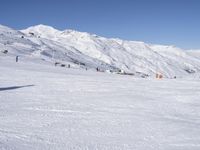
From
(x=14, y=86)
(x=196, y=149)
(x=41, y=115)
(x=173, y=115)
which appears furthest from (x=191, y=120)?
(x=14, y=86)

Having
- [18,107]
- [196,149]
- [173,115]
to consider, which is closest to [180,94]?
[173,115]

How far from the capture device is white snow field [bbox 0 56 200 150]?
30.4ft

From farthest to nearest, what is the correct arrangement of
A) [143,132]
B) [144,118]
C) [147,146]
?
[144,118]
[143,132]
[147,146]

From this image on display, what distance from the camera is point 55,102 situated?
51.0ft

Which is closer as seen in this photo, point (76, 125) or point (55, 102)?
point (76, 125)

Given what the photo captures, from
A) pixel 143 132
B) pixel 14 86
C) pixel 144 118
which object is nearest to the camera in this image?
pixel 143 132

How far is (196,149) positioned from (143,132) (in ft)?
6.24

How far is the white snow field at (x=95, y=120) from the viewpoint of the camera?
9.27 m

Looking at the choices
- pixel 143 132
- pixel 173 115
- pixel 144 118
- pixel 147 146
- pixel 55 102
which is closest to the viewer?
pixel 147 146

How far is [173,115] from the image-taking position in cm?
1426

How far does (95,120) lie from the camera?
12078 mm

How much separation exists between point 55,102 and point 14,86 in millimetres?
5701

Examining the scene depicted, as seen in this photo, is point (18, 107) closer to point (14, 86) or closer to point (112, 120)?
point (112, 120)

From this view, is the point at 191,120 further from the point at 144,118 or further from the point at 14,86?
the point at 14,86
